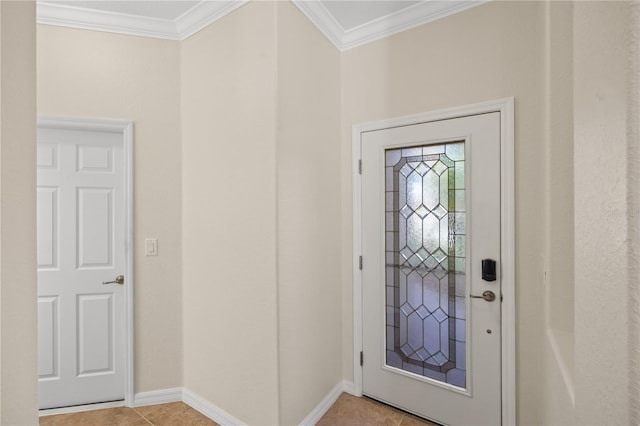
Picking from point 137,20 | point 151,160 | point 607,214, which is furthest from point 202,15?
point 607,214

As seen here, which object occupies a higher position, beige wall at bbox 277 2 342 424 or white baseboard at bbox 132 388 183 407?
beige wall at bbox 277 2 342 424

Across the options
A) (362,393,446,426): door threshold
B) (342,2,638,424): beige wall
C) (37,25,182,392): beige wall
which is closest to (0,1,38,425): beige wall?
(342,2,638,424): beige wall

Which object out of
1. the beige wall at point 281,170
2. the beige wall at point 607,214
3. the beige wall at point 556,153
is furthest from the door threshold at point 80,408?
the beige wall at point 607,214

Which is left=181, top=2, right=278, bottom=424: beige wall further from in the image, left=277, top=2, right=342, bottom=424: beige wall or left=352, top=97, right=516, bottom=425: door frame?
left=352, top=97, right=516, bottom=425: door frame

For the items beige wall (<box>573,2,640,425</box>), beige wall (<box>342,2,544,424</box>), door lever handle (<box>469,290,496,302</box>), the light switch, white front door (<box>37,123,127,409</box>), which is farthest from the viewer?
the light switch

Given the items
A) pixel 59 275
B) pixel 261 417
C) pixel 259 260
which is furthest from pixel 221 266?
pixel 59 275

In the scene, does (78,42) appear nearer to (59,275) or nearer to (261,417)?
(59,275)

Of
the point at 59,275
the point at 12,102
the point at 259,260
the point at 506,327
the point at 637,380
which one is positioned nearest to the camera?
the point at 637,380

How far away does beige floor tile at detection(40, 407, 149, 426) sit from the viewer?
2047mm

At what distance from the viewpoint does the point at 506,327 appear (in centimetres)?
174

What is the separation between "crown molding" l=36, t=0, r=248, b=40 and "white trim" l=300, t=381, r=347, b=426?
2766mm

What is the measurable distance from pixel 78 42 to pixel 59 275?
1.72 meters

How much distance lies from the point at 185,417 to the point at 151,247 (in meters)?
1.26

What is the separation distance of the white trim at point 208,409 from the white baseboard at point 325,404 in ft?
1.44
